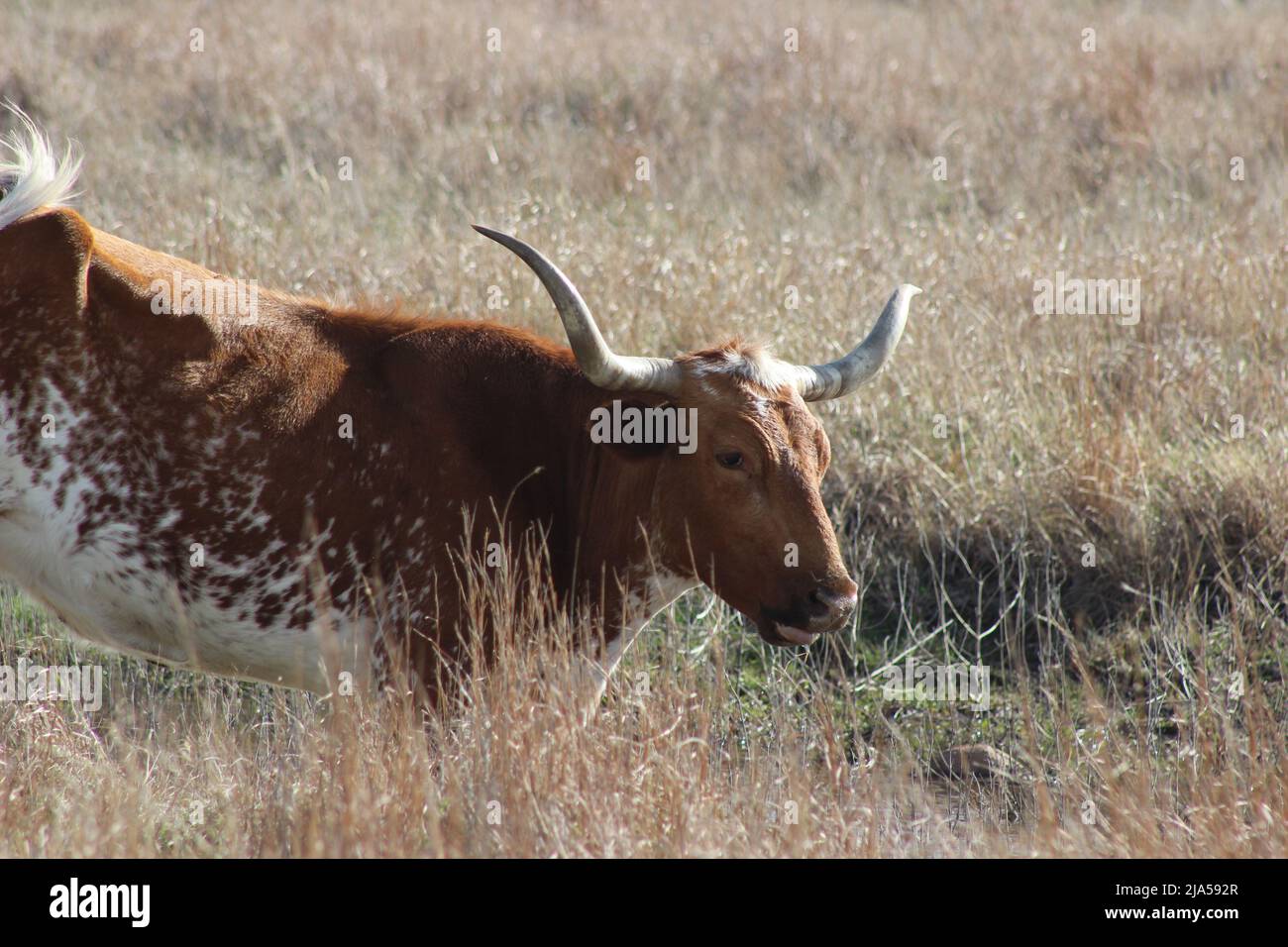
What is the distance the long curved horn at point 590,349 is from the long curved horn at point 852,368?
481 millimetres

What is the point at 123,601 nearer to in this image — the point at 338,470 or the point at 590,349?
the point at 338,470

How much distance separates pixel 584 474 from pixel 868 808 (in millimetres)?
1479

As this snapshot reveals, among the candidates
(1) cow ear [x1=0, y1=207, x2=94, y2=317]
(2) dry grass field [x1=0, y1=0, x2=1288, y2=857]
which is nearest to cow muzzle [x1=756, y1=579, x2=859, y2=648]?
(2) dry grass field [x1=0, y1=0, x2=1288, y2=857]

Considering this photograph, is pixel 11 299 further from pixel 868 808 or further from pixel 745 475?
pixel 868 808

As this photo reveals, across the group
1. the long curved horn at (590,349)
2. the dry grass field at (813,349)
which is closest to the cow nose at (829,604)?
the dry grass field at (813,349)

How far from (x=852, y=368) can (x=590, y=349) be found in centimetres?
104

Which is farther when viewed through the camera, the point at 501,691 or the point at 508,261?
the point at 508,261

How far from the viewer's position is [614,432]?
4.65m

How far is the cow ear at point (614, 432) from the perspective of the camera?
4.63m

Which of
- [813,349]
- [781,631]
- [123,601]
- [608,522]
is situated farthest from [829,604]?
[813,349]

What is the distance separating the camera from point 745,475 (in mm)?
4500
